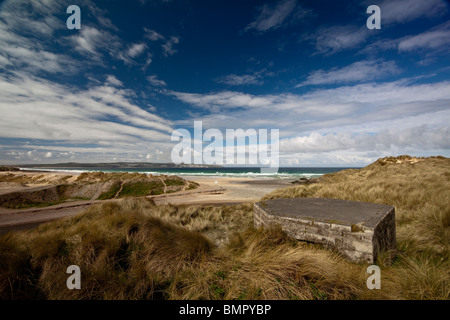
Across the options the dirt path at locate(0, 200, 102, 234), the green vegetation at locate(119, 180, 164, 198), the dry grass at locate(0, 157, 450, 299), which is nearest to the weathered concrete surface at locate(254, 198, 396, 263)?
the dry grass at locate(0, 157, 450, 299)

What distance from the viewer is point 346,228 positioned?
13.0ft

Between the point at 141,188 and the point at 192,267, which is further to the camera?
the point at 141,188

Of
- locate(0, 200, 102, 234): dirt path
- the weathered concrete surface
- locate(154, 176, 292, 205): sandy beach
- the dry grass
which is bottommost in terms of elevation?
locate(154, 176, 292, 205): sandy beach

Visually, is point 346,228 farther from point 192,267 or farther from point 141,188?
point 141,188

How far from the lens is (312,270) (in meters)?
3.16

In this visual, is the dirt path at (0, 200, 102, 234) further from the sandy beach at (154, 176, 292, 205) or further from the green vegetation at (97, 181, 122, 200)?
the sandy beach at (154, 176, 292, 205)

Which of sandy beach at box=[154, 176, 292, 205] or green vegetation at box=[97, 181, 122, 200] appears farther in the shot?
sandy beach at box=[154, 176, 292, 205]

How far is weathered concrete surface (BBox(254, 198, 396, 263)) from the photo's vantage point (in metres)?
3.78

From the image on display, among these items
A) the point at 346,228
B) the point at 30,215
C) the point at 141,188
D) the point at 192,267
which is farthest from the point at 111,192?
the point at 346,228

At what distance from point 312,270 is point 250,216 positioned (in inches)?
277

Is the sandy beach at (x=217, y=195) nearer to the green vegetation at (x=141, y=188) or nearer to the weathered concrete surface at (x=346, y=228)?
the green vegetation at (x=141, y=188)

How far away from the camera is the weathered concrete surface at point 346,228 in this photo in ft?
12.4
